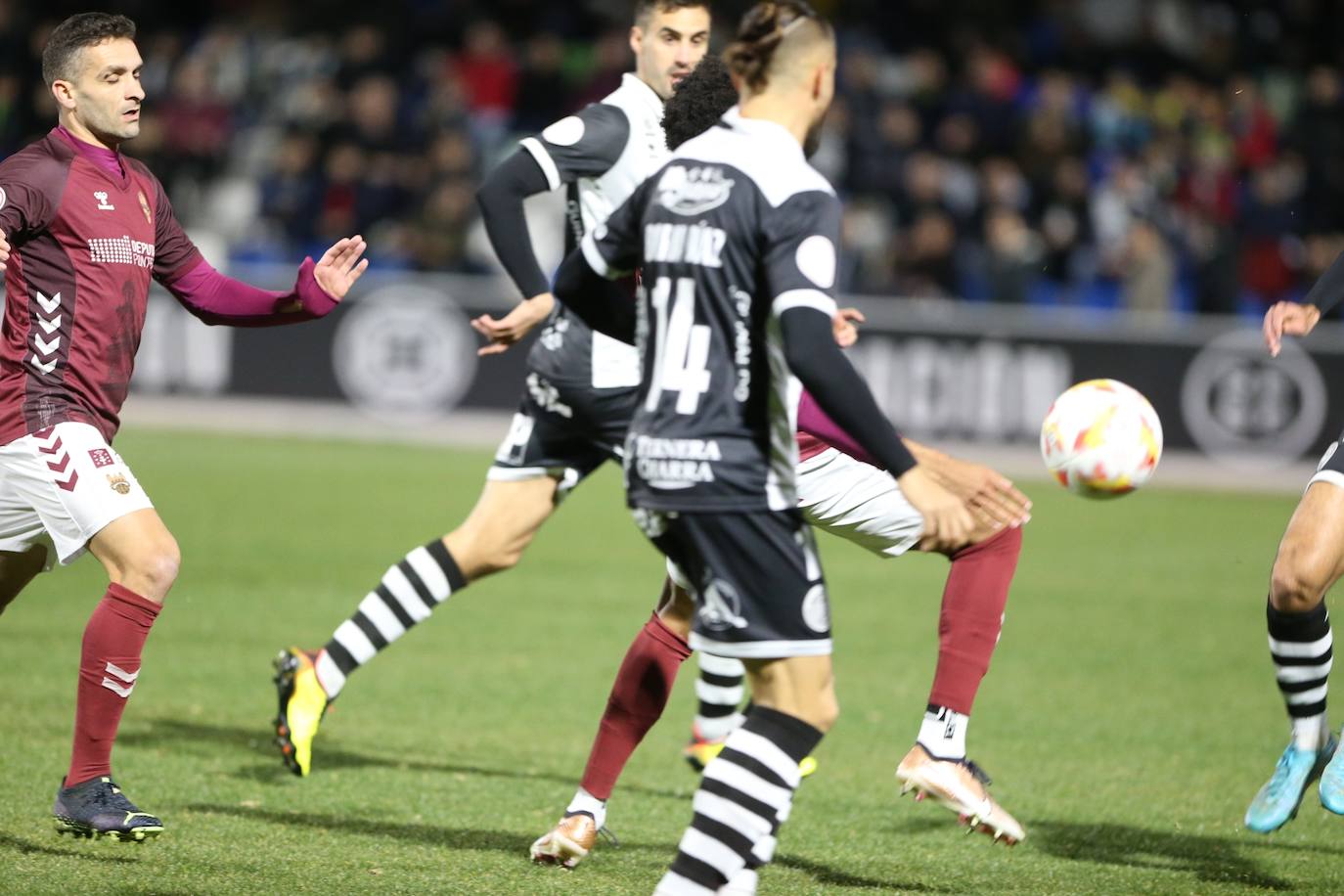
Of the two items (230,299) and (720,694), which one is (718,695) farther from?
(230,299)

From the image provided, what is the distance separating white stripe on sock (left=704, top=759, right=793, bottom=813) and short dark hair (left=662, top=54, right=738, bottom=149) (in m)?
2.09

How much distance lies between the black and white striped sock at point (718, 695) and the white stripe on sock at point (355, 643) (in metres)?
1.20

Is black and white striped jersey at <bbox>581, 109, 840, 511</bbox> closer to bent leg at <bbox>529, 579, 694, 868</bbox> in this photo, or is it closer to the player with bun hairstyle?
the player with bun hairstyle

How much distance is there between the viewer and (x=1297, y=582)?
17.3 feet

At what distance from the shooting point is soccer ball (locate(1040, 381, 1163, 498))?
4809mm

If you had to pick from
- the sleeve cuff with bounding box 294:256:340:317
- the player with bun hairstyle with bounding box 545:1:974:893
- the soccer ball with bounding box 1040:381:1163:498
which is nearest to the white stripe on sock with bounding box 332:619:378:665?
the sleeve cuff with bounding box 294:256:340:317

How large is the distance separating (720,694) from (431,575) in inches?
45.0

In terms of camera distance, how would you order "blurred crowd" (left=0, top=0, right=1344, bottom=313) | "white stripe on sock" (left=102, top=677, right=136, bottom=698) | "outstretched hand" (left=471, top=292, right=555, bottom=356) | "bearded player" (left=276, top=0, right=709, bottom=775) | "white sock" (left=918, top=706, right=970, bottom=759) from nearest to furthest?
"white sock" (left=918, top=706, right=970, bottom=759), "white stripe on sock" (left=102, top=677, right=136, bottom=698), "outstretched hand" (left=471, top=292, right=555, bottom=356), "bearded player" (left=276, top=0, right=709, bottom=775), "blurred crowd" (left=0, top=0, right=1344, bottom=313)

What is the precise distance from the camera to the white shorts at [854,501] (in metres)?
5.09

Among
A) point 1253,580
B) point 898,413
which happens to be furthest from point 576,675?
point 898,413

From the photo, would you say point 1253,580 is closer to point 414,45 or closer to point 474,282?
point 474,282

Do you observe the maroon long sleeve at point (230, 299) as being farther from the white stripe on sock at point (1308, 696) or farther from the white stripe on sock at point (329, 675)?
the white stripe on sock at point (1308, 696)

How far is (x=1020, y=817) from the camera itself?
598 centimetres

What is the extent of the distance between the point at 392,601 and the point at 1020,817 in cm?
231
